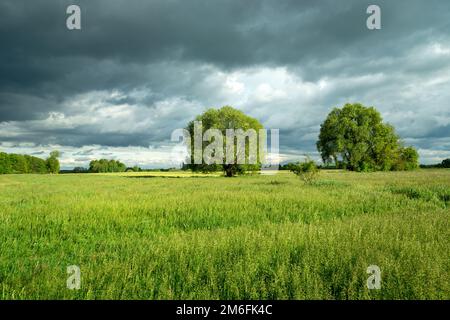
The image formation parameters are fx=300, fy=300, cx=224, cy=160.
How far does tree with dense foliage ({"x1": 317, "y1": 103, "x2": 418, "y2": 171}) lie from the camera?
57.6 metres

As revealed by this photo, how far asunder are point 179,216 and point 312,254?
6520mm

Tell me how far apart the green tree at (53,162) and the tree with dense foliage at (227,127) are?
106 m

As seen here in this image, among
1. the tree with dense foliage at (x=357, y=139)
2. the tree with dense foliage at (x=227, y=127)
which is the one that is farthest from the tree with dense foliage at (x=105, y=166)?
the tree with dense foliage at (x=357, y=139)

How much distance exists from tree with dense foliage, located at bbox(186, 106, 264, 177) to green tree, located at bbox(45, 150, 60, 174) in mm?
105910

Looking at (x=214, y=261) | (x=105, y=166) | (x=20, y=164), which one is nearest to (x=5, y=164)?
(x=20, y=164)

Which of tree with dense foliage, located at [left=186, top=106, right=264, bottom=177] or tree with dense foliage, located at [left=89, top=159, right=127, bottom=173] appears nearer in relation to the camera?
tree with dense foliage, located at [left=186, top=106, right=264, bottom=177]

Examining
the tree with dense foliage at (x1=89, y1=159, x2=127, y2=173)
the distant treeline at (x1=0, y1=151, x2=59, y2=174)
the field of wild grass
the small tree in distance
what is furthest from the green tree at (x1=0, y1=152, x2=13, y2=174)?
the field of wild grass

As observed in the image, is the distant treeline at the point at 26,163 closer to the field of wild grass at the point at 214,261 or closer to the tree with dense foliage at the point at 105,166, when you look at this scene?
the tree with dense foliage at the point at 105,166

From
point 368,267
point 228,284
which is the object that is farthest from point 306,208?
point 228,284

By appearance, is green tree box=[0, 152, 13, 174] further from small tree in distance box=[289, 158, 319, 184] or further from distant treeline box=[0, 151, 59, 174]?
small tree in distance box=[289, 158, 319, 184]

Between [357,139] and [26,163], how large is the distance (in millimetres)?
118531

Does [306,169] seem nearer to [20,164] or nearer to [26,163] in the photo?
[20,164]

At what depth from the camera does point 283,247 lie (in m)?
6.24
